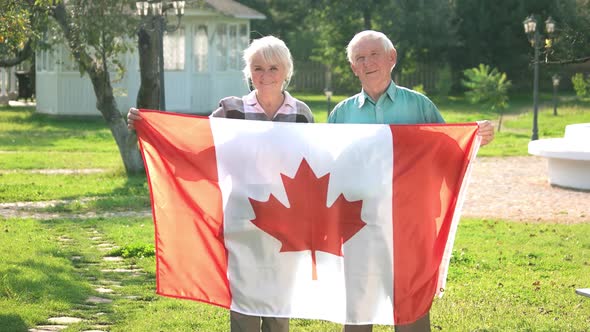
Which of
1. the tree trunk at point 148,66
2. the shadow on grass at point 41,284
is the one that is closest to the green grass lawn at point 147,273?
the shadow on grass at point 41,284

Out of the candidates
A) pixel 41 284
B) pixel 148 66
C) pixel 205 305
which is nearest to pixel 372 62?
pixel 205 305

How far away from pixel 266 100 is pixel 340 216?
2.51 ft

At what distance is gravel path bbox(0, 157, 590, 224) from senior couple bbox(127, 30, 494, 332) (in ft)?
29.4

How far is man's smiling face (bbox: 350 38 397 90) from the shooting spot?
595cm

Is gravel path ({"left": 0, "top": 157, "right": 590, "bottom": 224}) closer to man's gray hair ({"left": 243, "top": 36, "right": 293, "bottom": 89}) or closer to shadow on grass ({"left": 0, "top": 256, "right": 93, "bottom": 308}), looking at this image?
shadow on grass ({"left": 0, "top": 256, "right": 93, "bottom": 308})

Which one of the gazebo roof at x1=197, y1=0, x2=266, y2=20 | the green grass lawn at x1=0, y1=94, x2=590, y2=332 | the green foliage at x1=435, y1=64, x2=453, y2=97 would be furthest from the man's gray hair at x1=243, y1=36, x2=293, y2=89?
the green foliage at x1=435, y1=64, x2=453, y2=97

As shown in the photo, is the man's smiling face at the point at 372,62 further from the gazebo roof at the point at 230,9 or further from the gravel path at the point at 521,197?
the gazebo roof at the point at 230,9

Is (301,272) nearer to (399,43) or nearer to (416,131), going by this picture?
(416,131)

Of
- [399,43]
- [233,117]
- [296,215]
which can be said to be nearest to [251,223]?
[296,215]

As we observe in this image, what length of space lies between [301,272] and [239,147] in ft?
2.49

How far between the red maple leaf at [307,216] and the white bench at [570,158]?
1262 cm

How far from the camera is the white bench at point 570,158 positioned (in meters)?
18.0

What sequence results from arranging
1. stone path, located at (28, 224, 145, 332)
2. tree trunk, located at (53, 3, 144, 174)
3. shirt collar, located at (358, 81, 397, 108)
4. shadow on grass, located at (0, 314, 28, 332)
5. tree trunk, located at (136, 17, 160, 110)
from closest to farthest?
shirt collar, located at (358, 81, 397, 108) < shadow on grass, located at (0, 314, 28, 332) < stone path, located at (28, 224, 145, 332) < tree trunk, located at (53, 3, 144, 174) < tree trunk, located at (136, 17, 160, 110)

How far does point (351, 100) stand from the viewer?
20.4 ft
